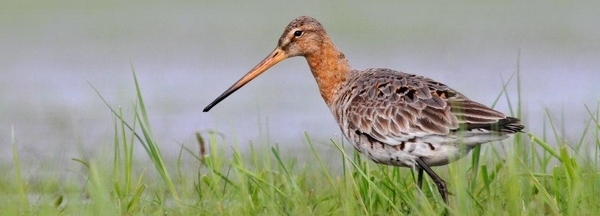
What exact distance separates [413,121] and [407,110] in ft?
0.31

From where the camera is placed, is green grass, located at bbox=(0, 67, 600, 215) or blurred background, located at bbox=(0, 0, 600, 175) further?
blurred background, located at bbox=(0, 0, 600, 175)

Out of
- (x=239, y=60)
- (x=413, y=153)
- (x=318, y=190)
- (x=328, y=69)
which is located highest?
(x=239, y=60)

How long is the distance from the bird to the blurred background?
0.82 meters

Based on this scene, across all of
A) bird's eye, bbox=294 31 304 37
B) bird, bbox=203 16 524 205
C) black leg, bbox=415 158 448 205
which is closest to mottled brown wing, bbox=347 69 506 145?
bird, bbox=203 16 524 205

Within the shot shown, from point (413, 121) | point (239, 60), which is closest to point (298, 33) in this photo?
point (413, 121)

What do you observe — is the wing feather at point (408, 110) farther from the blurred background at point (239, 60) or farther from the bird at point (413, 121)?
the blurred background at point (239, 60)

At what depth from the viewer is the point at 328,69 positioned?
607 cm

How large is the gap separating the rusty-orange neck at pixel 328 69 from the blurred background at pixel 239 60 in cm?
51

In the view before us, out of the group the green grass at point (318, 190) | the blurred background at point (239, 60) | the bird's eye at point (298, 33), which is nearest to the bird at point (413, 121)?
the green grass at point (318, 190)

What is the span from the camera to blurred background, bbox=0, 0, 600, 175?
8.66m

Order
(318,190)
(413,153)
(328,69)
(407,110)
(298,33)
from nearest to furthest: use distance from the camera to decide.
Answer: (413,153) → (407,110) → (318,190) → (328,69) → (298,33)

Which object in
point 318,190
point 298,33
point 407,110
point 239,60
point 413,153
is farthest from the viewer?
point 239,60

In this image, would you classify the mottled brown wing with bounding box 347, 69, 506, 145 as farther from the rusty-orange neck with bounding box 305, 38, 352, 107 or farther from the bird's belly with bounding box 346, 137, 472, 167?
the rusty-orange neck with bounding box 305, 38, 352, 107

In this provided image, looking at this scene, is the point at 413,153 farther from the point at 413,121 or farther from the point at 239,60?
the point at 239,60
